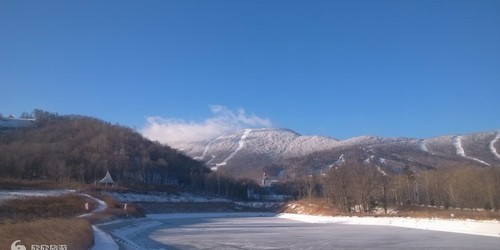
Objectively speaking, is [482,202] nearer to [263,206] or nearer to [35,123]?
[263,206]

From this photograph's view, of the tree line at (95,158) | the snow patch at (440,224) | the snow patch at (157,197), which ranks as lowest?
the snow patch at (440,224)

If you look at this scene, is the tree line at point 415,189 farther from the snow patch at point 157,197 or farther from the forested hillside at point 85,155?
the forested hillside at point 85,155

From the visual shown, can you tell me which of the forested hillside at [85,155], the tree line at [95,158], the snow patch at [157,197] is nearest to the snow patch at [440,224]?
the snow patch at [157,197]

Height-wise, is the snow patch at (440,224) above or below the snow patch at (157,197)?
below

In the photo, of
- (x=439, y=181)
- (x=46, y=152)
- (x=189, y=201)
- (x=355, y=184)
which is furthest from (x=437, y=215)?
(x=46, y=152)

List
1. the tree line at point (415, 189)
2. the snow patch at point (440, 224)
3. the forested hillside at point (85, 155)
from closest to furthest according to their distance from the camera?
1. the snow patch at point (440, 224)
2. the tree line at point (415, 189)
3. the forested hillside at point (85, 155)

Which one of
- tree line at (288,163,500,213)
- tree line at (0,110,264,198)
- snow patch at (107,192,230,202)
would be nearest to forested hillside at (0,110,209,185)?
tree line at (0,110,264,198)

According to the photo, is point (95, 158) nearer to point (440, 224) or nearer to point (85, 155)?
point (85, 155)

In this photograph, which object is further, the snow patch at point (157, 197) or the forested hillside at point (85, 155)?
the forested hillside at point (85, 155)

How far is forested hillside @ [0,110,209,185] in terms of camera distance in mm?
88688

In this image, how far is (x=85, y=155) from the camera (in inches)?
4188

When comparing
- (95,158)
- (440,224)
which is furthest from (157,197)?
(440,224)

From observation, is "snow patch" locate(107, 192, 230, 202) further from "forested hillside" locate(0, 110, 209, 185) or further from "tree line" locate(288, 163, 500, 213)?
"tree line" locate(288, 163, 500, 213)

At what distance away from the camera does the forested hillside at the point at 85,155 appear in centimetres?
8869
